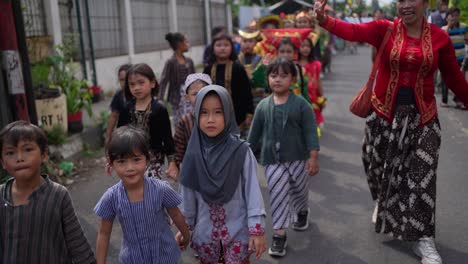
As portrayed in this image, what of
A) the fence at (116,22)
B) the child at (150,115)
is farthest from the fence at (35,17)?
the child at (150,115)

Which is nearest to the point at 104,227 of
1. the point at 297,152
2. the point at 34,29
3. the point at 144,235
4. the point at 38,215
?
the point at 144,235

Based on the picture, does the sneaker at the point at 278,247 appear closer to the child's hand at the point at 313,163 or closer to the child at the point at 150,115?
the child's hand at the point at 313,163

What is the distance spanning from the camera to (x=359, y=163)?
6414mm

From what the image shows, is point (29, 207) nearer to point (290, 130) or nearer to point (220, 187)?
point (220, 187)

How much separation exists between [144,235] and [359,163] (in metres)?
4.32

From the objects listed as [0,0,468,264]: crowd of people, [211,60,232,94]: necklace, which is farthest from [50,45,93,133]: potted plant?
[211,60,232,94]: necklace

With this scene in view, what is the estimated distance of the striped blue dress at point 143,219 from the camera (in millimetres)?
2607

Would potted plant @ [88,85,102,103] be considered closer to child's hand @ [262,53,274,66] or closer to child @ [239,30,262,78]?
child @ [239,30,262,78]

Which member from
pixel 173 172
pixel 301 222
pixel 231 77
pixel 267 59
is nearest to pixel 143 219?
pixel 173 172

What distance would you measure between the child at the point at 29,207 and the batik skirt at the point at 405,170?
240cm

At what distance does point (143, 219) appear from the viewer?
2607 mm

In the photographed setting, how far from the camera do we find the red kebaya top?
3518 millimetres

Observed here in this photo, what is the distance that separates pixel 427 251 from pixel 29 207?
270cm

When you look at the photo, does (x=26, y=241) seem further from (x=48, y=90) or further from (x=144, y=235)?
(x=48, y=90)
